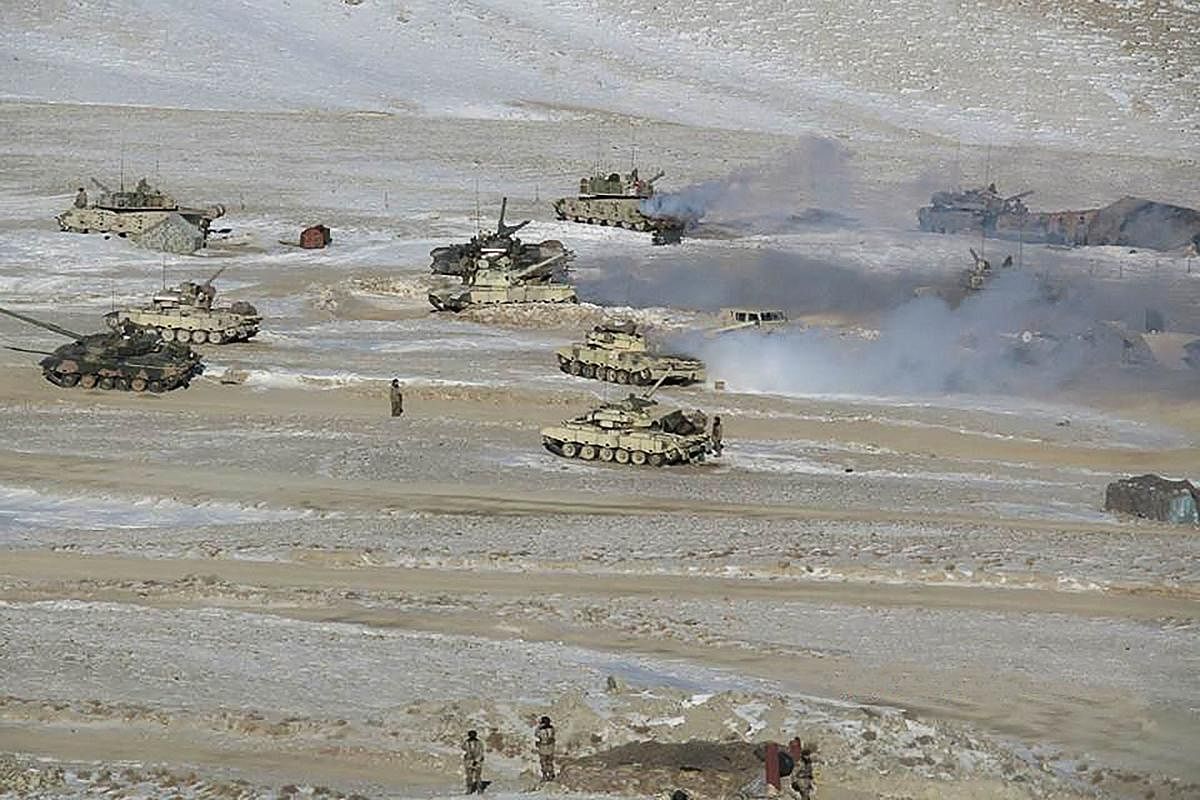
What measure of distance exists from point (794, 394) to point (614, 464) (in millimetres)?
9232

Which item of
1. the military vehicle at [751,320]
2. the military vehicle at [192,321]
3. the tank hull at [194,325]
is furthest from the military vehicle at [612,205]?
the tank hull at [194,325]

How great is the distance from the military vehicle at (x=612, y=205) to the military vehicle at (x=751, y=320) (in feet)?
52.3

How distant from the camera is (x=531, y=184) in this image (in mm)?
78250

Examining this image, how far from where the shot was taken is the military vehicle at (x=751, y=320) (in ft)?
173

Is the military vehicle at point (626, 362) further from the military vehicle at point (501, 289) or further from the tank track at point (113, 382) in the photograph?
the tank track at point (113, 382)

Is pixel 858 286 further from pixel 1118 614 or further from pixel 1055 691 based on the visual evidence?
pixel 1055 691

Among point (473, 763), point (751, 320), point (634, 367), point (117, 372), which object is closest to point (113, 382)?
point (117, 372)

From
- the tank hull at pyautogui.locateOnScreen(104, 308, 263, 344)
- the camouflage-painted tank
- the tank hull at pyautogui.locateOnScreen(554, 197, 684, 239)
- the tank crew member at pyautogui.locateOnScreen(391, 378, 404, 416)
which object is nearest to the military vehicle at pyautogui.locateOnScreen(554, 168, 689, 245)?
the tank hull at pyautogui.locateOnScreen(554, 197, 684, 239)

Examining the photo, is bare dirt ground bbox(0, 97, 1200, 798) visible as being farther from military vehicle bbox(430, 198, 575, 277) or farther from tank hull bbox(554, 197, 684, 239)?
tank hull bbox(554, 197, 684, 239)

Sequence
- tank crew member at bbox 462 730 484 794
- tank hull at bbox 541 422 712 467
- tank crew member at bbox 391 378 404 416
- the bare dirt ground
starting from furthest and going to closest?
tank crew member at bbox 391 378 404 416 → tank hull at bbox 541 422 712 467 → the bare dirt ground → tank crew member at bbox 462 730 484 794

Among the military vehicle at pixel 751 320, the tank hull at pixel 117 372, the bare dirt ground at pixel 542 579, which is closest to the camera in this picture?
the bare dirt ground at pixel 542 579

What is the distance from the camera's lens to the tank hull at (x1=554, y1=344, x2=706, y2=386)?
47.4m

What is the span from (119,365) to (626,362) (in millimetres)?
11232

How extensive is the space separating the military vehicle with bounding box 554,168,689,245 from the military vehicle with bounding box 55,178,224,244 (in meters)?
12.3
